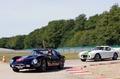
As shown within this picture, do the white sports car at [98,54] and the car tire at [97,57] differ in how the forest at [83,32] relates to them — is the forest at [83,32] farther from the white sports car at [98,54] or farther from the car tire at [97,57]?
the car tire at [97,57]

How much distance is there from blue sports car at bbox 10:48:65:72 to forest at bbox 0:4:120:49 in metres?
75.0

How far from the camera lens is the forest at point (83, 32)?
94363 mm

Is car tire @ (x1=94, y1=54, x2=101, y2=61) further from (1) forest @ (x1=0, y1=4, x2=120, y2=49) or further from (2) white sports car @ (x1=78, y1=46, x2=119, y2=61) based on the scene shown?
(1) forest @ (x1=0, y1=4, x2=120, y2=49)

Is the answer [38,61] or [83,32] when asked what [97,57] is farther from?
[83,32]

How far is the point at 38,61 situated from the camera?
16953 mm

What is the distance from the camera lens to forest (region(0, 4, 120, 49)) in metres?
94.4

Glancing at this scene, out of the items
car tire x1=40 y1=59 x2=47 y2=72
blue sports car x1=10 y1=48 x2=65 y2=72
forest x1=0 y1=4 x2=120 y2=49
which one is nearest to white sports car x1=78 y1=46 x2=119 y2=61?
blue sports car x1=10 y1=48 x2=65 y2=72

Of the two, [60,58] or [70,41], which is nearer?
→ [60,58]

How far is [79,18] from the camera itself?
146250 mm

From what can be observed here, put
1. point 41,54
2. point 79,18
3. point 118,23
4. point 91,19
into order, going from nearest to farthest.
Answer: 1. point 41,54
2. point 118,23
3. point 91,19
4. point 79,18

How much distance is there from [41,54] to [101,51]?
38.6ft

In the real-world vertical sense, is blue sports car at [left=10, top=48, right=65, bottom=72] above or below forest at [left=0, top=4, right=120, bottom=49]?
below

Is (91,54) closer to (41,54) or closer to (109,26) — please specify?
(41,54)

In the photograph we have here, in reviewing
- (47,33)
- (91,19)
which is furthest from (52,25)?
(91,19)
